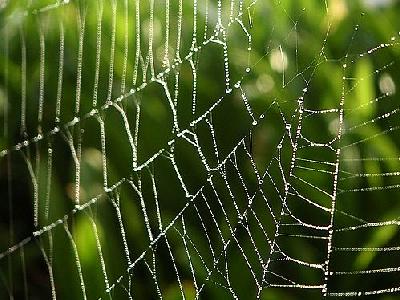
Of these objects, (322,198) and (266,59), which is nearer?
(322,198)

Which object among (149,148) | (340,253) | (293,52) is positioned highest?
(293,52)

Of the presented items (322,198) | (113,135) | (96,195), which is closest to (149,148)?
(113,135)

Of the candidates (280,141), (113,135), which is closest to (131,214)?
(113,135)

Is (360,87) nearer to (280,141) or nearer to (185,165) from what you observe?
(280,141)

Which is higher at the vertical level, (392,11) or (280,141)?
(392,11)

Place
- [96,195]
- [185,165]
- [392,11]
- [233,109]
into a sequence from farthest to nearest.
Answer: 1. [392,11]
2. [233,109]
3. [185,165]
4. [96,195]

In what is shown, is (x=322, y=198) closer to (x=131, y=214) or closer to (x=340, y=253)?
(x=340, y=253)

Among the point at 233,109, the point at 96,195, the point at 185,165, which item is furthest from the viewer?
the point at 233,109
